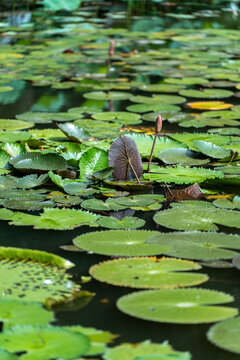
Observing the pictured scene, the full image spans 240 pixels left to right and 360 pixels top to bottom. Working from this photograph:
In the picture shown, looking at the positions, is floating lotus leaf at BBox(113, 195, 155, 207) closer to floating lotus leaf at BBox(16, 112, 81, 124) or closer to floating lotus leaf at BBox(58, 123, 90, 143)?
floating lotus leaf at BBox(58, 123, 90, 143)

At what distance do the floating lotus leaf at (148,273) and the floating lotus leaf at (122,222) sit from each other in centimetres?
27

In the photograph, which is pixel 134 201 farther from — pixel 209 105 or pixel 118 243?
pixel 209 105

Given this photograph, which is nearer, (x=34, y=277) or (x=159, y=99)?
(x=34, y=277)

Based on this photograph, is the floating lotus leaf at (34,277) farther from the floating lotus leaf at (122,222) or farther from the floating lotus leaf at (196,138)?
the floating lotus leaf at (196,138)

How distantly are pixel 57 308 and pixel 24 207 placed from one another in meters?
0.69

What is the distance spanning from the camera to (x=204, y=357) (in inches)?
47.4

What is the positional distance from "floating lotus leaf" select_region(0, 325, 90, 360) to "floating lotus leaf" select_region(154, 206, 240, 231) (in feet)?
2.24

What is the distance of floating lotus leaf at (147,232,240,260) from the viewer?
63.1 inches

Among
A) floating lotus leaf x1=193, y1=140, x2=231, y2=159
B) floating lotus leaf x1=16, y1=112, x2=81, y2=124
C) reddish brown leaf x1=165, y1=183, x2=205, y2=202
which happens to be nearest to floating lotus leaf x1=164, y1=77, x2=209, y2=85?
floating lotus leaf x1=16, y1=112, x2=81, y2=124

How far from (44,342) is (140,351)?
0.57 feet

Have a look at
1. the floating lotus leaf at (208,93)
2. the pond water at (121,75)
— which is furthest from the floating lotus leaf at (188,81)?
the floating lotus leaf at (208,93)

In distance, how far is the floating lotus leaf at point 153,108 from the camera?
335cm

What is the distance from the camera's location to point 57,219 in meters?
Result: 1.89

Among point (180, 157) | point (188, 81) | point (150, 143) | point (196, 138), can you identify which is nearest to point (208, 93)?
point (188, 81)
